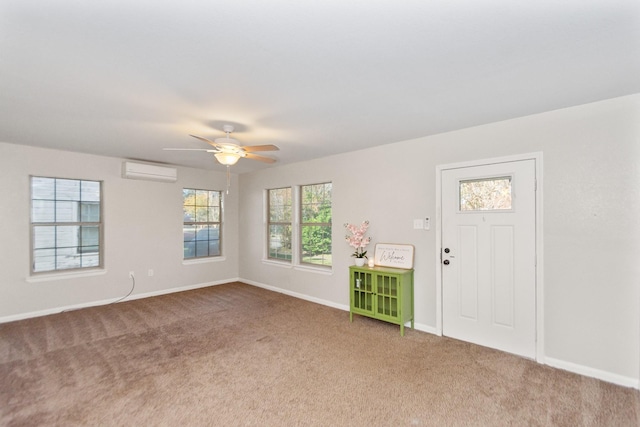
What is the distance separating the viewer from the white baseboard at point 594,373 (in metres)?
2.39

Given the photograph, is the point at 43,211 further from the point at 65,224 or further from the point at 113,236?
the point at 113,236

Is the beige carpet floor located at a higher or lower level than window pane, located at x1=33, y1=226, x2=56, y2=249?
lower

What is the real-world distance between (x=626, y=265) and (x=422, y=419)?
82.7 inches

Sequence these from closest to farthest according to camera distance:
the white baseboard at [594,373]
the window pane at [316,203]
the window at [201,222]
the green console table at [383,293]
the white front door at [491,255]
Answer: the white baseboard at [594,373] → the white front door at [491,255] → the green console table at [383,293] → the window pane at [316,203] → the window at [201,222]

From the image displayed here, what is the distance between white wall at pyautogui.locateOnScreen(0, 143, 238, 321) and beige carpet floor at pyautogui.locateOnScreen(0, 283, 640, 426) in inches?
23.3

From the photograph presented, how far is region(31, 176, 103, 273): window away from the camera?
14.1 feet

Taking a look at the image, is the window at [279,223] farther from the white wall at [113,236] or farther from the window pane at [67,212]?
the window pane at [67,212]

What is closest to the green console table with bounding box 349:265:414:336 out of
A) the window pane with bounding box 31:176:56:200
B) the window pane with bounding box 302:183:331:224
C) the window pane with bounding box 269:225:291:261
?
the window pane with bounding box 302:183:331:224

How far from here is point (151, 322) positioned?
12.9 ft

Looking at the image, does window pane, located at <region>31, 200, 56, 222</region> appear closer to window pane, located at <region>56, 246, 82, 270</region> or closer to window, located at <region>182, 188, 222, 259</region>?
window pane, located at <region>56, 246, 82, 270</region>

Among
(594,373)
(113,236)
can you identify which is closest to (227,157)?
(113,236)

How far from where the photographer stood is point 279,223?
223 inches

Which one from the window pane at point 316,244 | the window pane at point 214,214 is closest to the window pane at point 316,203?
the window pane at point 316,244

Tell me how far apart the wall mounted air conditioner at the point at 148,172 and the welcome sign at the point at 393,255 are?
3.78 meters
